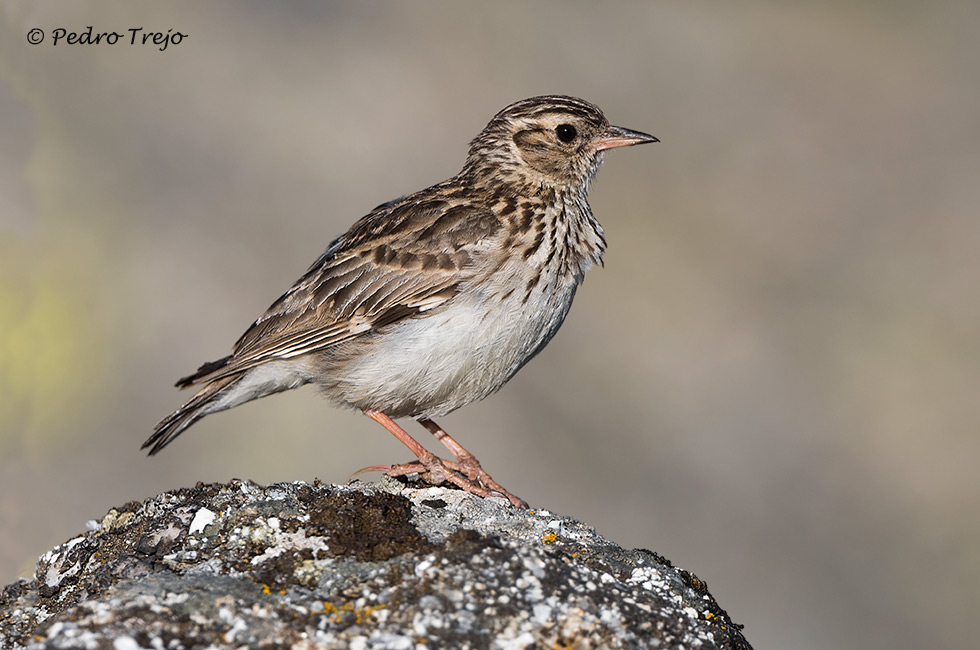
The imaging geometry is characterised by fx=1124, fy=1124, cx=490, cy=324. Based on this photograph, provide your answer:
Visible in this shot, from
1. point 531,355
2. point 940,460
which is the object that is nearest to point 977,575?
point 940,460

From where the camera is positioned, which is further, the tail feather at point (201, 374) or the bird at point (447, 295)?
the tail feather at point (201, 374)

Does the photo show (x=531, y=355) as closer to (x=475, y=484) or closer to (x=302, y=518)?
(x=475, y=484)

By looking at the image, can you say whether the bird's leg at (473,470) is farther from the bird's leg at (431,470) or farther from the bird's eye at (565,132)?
the bird's eye at (565,132)

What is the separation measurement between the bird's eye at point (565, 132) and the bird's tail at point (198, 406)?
304 centimetres

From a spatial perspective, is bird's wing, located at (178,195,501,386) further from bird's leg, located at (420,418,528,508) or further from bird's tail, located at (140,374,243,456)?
bird's leg, located at (420,418,528,508)

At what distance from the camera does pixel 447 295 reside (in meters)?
7.77

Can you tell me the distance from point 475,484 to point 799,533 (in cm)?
971

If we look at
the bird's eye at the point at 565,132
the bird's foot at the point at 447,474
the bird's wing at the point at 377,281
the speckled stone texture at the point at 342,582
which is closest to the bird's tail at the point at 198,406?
the bird's wing at the point at 377,281

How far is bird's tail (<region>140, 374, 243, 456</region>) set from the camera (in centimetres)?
834

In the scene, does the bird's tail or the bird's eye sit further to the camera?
the bird's eye

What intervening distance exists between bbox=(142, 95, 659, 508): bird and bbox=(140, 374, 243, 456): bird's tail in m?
0.01

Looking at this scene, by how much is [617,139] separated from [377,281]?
217 cm

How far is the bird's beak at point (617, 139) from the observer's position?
863cm

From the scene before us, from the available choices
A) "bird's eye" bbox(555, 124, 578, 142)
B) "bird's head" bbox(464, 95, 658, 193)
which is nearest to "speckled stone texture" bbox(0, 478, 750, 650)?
"bird's head" bbox(464, 95, 658, 193)
